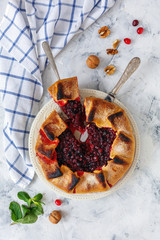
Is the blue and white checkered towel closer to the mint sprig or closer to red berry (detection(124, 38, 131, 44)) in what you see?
the mint sprig

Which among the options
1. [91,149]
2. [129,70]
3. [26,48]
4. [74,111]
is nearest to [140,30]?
[129,70]

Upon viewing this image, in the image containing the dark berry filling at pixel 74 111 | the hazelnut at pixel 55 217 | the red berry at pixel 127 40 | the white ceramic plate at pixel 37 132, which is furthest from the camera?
the hazelnut at pixel 55 217

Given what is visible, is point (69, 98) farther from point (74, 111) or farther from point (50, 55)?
point (50, 55)

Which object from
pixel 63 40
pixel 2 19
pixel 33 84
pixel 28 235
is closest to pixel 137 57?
pixel 63 40

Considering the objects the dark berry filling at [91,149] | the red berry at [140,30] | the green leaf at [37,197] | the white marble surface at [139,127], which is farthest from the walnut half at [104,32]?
the green leaf at [37,197]

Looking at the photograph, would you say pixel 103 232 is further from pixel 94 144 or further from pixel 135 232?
pixel 94 144

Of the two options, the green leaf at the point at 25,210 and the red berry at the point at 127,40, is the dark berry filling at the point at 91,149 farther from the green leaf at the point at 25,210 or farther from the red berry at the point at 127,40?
the red berry at the point at 127,40

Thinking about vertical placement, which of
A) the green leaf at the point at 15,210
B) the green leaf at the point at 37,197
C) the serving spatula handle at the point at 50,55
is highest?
the serving spatula handle at the point at 50,55

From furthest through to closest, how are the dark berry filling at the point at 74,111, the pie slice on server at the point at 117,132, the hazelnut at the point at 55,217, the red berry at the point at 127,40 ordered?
the hazelnut at the point at 55,217
the red berry at the point at 127,40
the dark berry filling at the point at 74,111
the pie slice on server at the point at 117,132
